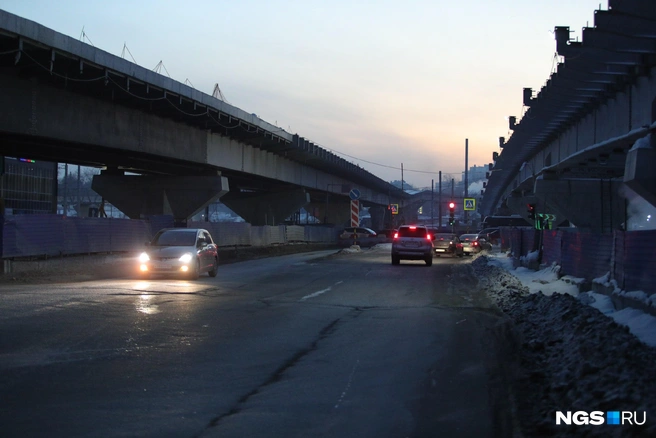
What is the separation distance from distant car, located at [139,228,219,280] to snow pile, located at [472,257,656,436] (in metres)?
12.1

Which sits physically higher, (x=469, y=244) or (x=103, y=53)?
(x=103, y=53)

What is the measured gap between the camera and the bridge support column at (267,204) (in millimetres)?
66000

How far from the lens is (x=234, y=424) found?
6.08m

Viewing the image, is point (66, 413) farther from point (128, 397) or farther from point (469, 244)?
point (469, 244)

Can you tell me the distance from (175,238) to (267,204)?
45.1 m

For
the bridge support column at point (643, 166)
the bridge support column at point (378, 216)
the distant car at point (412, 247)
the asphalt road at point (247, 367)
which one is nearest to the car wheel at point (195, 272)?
the asphalt road at point (247, 367)

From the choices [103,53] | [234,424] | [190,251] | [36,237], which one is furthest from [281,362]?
[103,53]

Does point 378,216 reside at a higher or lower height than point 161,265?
higher

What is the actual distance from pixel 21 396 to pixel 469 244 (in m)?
44.1

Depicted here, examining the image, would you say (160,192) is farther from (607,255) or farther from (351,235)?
(607,255)

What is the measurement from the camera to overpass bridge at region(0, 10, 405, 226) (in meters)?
24.5

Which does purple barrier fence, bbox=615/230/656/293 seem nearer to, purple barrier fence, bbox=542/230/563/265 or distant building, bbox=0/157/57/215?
purple barrier fence, bbox=542/230/563/265

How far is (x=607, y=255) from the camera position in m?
14.7

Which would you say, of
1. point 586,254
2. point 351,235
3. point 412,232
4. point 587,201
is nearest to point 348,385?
point 586,254
